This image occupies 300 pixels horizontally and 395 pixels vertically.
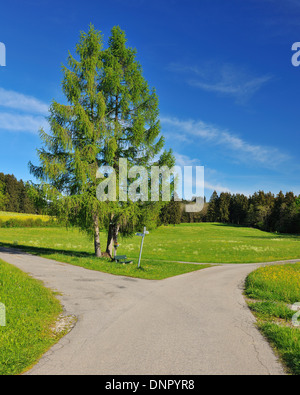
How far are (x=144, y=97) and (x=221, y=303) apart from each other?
1543 cm

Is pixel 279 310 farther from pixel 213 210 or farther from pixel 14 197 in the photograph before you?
pixel 213 210

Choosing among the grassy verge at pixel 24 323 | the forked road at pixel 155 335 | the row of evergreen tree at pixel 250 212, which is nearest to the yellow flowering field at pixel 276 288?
the forked road at pixel 155 335

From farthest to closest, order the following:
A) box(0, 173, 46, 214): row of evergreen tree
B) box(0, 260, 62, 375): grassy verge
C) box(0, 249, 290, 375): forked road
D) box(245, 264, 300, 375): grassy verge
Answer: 1. box(0, 173, 46, 214): row of evergreen tree
2. box(245, 264, 300, 375): grassy verge
3. box(0, 260, 62, 375): grassy verge
4. box(0, 249, 290, 375): forked road

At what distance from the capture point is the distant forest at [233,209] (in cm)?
9420

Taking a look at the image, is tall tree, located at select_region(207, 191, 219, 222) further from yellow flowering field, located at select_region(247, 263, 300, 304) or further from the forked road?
the forked road

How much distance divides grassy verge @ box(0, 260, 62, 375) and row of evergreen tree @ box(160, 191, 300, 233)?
241 ft

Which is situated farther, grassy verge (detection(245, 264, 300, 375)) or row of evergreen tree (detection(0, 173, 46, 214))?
row of evergreen tree (detection(0, 173, 46, 214))

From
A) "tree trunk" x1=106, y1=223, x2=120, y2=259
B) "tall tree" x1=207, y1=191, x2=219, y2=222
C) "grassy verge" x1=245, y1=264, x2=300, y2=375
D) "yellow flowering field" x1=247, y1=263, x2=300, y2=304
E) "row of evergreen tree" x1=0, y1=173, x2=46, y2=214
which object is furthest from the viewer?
"tall tree" x1=207, y1=191, x2=219, y2=222

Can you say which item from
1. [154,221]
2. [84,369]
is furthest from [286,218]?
[84,369]

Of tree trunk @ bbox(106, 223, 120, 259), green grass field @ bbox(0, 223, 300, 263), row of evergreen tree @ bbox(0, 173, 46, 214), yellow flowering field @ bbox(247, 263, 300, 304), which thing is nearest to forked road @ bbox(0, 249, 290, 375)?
yellow flowering field @ bbox(247, 263, 300, 304)

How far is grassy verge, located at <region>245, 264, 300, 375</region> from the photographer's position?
17.9 feet

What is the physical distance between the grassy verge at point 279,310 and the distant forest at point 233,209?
64551mm

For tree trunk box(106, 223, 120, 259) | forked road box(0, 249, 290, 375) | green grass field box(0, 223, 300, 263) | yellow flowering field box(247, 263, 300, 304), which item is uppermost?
tree trunk box(106, 223, 120, 259)

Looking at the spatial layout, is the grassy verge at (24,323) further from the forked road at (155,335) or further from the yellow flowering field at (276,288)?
the yellow flowering field at (276,288)
